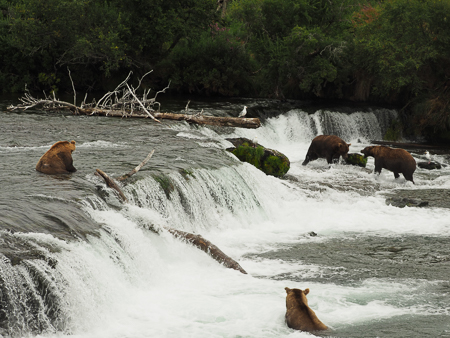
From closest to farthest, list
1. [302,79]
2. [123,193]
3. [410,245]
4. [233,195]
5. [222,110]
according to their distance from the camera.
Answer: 1. [123,193]
2. [410,245]
3. [233,195]
4. [222,110]
5. [302,79]

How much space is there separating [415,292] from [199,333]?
3010 millimetres

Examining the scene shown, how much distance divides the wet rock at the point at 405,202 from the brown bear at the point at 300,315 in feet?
22.3

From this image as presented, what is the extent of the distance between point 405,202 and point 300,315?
7.12 meters

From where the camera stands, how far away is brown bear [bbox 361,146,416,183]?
1468 centimetres

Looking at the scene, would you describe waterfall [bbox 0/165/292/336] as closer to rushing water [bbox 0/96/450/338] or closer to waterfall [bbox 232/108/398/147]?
rushing water [bbox 0/96/450/338]

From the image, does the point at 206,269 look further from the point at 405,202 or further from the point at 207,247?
the point at 405,202

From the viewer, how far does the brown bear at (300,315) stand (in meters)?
6.04

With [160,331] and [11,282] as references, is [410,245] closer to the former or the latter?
[160,331]

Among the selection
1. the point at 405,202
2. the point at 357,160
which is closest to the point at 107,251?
the point at 405,202

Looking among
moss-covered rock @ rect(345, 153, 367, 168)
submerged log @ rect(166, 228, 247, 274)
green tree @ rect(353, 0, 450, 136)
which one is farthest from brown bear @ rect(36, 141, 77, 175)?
green tree @ rect(353, 0, 450, 136)

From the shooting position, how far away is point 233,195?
1126cm

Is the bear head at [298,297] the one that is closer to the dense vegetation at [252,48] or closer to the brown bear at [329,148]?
the brown bear at [329,148]

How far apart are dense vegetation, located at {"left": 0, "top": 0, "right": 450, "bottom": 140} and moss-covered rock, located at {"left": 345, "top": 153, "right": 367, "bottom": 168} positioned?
7.38 metres

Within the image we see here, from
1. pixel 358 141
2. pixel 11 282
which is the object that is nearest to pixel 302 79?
pixel 358 141
